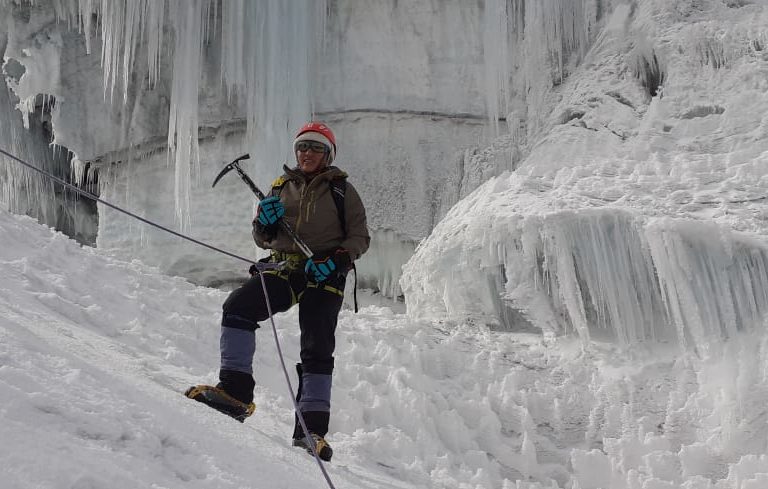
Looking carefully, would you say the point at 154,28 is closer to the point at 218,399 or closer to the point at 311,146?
the point at 311,146

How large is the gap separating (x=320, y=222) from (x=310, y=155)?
35 centimetres

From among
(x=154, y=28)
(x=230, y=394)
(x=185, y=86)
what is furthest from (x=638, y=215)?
(x=154, y=28)

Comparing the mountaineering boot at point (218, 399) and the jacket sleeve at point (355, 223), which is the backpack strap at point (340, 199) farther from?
the mountaineering boot at point (218, 399)

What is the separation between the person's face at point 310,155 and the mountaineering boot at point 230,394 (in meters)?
1.03

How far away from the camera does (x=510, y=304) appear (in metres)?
6.61

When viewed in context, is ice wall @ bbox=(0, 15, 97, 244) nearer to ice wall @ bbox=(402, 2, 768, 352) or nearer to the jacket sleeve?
ice wall @ bbox=(402, 2, 768, 352)

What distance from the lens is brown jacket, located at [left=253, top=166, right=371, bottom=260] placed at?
3.56 metres

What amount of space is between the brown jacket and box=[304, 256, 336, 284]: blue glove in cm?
17

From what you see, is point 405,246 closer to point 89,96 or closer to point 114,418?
point 89,96

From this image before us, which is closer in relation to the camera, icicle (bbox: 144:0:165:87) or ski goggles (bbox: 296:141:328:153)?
ski goggles (bbox: 296:141:328:153)

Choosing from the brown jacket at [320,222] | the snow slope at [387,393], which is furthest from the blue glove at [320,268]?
the snow slope at [387,393]

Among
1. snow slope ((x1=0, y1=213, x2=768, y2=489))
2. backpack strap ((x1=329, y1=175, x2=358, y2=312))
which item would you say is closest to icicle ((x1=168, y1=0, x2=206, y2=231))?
snow slope ((x1=0, y1=213, x2=768, y2=489))

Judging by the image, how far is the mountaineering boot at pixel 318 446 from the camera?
315 cm

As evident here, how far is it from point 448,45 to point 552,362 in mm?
5642
